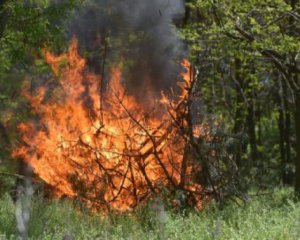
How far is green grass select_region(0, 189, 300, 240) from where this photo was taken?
625 centimetres

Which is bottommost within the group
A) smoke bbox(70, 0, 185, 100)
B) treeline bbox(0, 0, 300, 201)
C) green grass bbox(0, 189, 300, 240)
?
green grass bbox(0, 189, 300, 240)

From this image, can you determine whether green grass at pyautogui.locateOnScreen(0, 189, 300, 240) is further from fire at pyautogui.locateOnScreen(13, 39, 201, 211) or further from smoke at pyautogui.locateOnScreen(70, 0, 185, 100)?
smoke at pyautogui.locateOnScreen(70, 0, 185, 100)

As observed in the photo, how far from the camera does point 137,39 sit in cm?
1883

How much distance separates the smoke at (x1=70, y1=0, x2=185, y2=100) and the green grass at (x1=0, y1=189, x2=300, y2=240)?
6.30m

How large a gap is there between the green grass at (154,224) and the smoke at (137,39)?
248 inches

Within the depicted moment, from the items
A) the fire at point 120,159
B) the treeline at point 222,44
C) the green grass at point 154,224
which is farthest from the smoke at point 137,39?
the green grass at point 154,224

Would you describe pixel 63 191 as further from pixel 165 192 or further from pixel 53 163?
pixel 165 192

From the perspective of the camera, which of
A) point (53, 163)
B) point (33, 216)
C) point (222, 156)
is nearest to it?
point (33, 216)

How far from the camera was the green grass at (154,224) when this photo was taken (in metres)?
6.25

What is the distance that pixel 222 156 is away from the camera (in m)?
10.6

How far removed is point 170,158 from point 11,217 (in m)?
3.55

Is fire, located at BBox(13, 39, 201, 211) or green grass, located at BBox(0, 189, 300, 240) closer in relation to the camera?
green grass, located at BBox(0, 189, 300, 240)

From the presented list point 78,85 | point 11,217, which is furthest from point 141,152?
point 78,85

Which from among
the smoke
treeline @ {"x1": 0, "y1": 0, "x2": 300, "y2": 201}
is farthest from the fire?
the smoke
